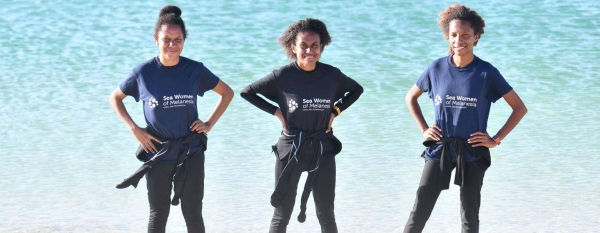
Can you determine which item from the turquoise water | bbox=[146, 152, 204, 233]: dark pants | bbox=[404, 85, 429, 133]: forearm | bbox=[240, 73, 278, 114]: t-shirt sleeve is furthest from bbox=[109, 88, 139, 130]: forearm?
bbox=[404, 85, 429, 133]: forearm

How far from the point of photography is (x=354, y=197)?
597cm

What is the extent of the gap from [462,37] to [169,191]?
4.69 ft

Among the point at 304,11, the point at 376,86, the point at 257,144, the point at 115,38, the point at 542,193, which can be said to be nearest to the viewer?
the point at 542,193

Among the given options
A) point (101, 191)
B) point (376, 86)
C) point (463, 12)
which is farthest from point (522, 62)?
point (463, 12)

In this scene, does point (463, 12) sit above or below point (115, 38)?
above

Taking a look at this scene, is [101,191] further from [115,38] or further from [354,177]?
[115,38]

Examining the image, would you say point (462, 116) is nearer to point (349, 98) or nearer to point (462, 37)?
point (462, 37)

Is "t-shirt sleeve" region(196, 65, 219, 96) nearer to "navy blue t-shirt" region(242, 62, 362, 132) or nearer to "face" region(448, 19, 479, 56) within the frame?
"navy blue t-shirt" region(242, 62, 362, 132)

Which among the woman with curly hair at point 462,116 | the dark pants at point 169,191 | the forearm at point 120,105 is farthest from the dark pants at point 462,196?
the forearm at point 120,105

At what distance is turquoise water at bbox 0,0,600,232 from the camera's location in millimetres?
5707

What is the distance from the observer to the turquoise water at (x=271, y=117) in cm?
571

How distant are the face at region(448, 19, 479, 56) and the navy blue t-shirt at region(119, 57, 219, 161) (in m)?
1.10

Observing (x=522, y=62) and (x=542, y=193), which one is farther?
(x=522, y=62)

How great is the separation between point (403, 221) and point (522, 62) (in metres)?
4.36
